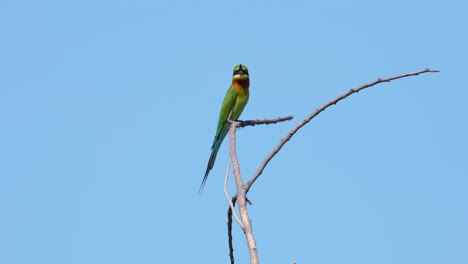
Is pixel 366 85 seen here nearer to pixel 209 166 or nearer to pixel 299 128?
pixel 299 128

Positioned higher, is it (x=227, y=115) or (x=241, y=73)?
(x=241, y=73)

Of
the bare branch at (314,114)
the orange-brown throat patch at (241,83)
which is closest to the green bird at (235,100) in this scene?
the orange-brown throat patch at (241,83)

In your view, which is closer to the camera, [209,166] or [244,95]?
[209,166]

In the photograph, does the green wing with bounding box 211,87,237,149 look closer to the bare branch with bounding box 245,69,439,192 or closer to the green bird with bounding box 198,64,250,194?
the green bird with bounding box 198,64,250,194

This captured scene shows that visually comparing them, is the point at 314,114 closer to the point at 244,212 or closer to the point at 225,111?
the point at 244,212

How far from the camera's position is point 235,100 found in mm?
7785

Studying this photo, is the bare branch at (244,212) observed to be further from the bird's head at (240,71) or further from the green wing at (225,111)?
the bird's head at (240,71)

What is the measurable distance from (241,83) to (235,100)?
0.21 m

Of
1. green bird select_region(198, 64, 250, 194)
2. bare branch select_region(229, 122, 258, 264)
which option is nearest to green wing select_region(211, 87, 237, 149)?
green bird select_region(198, 64, 250, 194)

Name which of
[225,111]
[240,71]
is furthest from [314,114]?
[240,71]

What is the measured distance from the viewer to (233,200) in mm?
2797

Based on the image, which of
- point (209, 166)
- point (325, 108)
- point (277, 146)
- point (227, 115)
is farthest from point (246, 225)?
point (227, 115)

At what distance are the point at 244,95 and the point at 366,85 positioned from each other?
512 centimetres

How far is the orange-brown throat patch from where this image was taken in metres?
7.86
